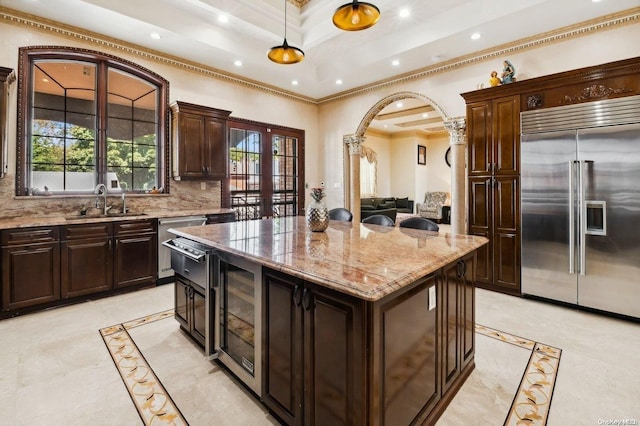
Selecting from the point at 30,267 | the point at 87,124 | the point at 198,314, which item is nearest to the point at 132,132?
the point at 87,124

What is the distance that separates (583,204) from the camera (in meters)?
3.16

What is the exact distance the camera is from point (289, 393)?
161cm

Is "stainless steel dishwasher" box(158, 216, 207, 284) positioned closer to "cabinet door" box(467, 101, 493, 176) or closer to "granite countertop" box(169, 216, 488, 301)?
"granite countertop" box(169, 216, 488, 301)

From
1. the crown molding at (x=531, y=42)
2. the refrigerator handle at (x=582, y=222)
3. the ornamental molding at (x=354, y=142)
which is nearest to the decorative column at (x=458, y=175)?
the crown molding at (x=531, y=42)

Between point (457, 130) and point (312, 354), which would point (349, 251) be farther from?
point (457, 130)

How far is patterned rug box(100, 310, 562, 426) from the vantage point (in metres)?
1.77

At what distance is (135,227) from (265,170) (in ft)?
8.62

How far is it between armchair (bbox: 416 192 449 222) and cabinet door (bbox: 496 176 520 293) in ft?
20.2

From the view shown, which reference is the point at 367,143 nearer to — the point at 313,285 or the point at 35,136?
the point at 35,136

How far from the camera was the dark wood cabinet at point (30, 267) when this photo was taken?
306 centimetres

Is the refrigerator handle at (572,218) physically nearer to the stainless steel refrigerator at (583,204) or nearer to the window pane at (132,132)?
the stainless steel refrigerator at (583,204)

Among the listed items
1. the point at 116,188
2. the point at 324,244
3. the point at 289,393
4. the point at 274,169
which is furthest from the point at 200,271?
the point at 274,169

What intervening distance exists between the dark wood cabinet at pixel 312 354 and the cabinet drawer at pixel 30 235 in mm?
2973

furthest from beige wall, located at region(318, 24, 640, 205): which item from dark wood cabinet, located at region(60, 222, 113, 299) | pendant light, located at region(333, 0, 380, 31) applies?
dark wood cabinet, located at region(60, 222, 113, 299)
